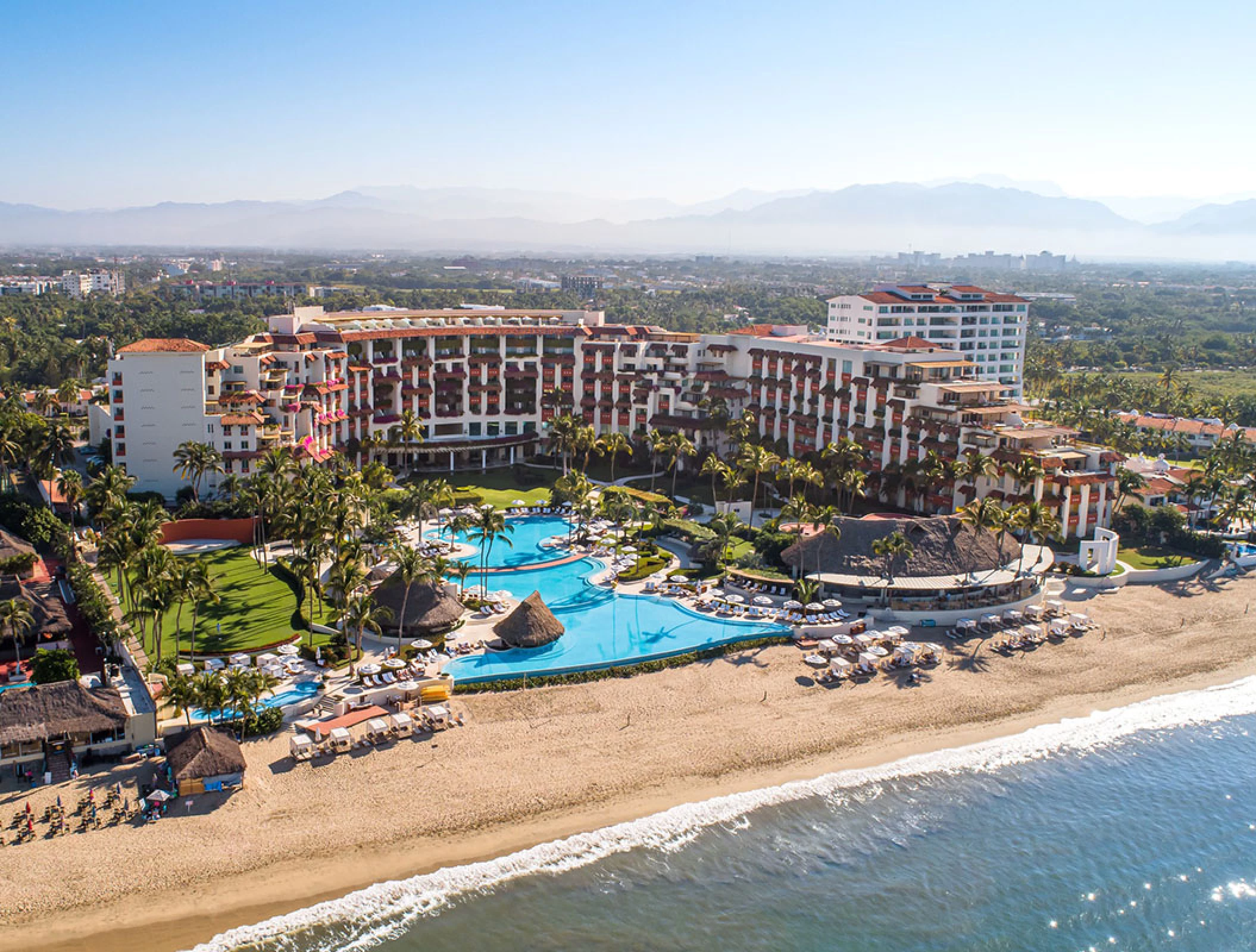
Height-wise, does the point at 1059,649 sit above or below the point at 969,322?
below

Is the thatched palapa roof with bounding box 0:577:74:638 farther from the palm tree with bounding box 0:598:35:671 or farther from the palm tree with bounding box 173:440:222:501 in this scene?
the palm tree with bounding box 173:440:222:501

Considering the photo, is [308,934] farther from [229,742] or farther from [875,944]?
[875,944]

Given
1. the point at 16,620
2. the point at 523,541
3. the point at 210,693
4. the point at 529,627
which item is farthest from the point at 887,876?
the point at 523,541

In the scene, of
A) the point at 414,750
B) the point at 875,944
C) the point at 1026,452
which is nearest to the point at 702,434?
the point at 1026,452

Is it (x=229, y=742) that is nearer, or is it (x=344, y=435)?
(x=229, y=742)

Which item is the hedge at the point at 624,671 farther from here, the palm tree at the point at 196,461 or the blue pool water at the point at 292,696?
the palm tree at the point at 196,461

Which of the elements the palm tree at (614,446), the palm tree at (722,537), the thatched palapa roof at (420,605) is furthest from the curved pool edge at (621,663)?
the palm tree at (614,446)

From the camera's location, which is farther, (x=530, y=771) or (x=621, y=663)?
(x=621, y=663)

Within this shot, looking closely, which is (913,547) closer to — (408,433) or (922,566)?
(922,566)

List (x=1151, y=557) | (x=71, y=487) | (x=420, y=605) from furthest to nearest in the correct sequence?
1. (x=1151, y=557)
2. (x=71, y=487)
3. (x=420, y=605)
